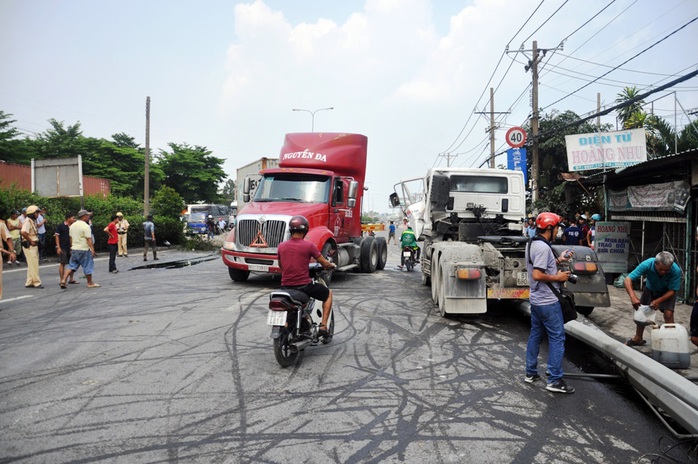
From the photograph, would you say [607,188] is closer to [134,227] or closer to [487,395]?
[487,395]

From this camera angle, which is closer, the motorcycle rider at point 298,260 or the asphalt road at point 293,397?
the asphalt road at point 293,397

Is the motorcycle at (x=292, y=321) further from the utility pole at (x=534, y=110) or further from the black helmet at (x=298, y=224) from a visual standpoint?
the utility pole at (x=534, y=110)

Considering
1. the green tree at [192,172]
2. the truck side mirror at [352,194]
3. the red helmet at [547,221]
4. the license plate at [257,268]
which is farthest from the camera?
the green tree at [192,172]

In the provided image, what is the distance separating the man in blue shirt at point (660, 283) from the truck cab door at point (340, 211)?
746 centimetres

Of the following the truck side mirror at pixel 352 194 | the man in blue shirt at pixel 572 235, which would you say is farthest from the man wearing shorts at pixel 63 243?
the man in blue shirt at pixel 572 235

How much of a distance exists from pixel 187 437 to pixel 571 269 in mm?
6217

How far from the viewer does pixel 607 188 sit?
14.4 metres

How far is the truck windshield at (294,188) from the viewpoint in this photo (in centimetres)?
1263

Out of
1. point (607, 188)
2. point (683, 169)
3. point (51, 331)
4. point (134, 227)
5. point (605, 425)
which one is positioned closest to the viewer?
point (605, 425)

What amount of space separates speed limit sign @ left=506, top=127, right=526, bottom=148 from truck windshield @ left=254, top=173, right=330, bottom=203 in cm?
1082

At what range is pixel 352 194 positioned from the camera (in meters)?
13.1

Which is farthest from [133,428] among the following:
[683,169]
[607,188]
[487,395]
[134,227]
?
[134,227]

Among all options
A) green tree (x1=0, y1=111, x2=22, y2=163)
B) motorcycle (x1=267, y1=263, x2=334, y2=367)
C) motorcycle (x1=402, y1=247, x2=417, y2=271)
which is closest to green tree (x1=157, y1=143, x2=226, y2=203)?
green tree (x1=0, y1=111, x2=22, y2=163)

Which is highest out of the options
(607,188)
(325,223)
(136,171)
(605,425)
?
(136,171)
